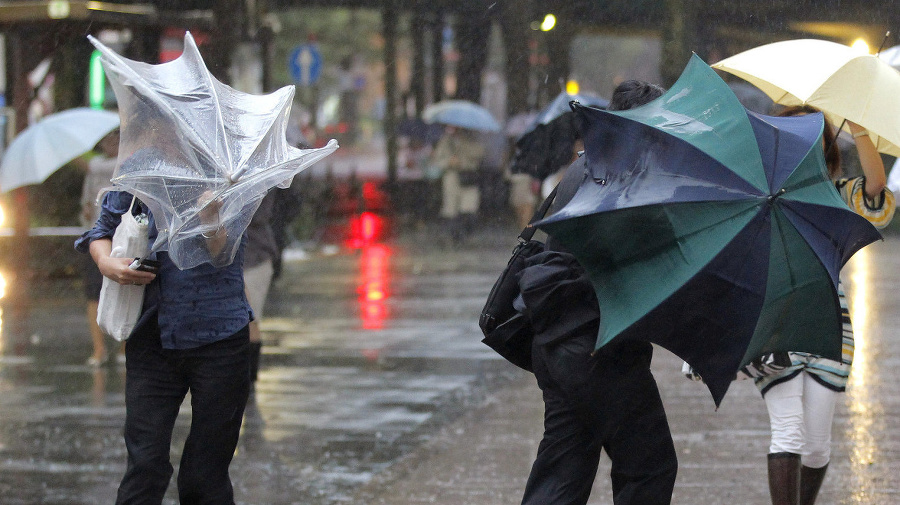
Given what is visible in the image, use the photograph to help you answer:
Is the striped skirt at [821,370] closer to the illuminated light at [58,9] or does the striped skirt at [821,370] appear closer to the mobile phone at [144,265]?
the mobile phone at [144,265]

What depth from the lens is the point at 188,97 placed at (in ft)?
13.4

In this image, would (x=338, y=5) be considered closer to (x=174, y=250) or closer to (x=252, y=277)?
(x=252, y=277)

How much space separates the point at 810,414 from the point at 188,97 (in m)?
2.61

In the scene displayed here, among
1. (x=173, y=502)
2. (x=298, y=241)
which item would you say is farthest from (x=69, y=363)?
(x=298, y=241)

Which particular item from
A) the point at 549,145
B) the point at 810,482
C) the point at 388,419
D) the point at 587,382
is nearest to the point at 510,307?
the point at 587,382

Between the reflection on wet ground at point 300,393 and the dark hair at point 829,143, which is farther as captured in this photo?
the reflection on wet ground at point 300,393

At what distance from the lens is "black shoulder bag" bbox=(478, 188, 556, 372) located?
3779mm

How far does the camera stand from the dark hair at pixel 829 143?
14.9ft

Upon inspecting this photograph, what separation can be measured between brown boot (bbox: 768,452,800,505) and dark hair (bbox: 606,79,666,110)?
1.56 metres

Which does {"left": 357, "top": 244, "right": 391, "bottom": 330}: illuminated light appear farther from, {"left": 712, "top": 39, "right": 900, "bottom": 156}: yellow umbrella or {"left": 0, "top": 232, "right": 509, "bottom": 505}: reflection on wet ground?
{"left": 712, "top": 39, "right": 900, "bottom": 156}: yellow umbrella

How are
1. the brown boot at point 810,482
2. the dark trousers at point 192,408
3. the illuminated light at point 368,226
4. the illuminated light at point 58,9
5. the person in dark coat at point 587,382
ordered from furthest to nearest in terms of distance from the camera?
1. the illuminated light at point 368,226
2. the illuminated light at point 58,9
3. the brown boot at point 810,482
4. the dark trousers at point 192,408
5. the person in dark coat at point 587,382

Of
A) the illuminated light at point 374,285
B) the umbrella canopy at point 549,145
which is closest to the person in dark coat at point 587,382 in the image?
the umbrella canopy at point 549,145

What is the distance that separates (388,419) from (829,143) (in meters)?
3.40

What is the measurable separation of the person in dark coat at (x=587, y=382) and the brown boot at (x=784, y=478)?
3.03 ft
